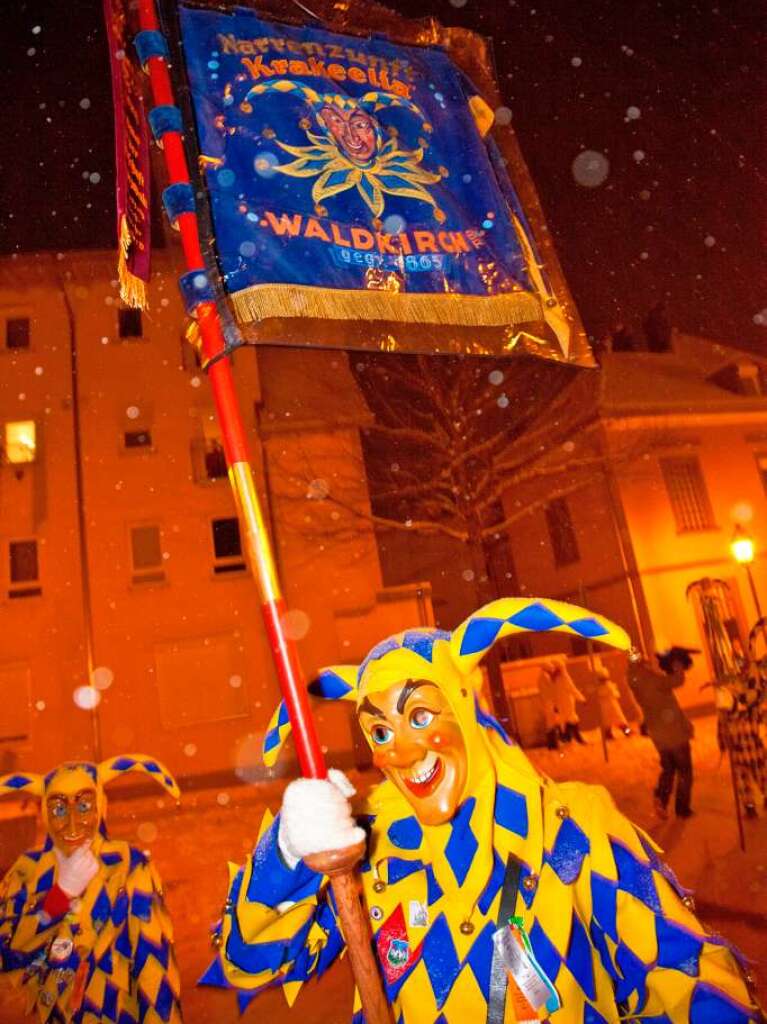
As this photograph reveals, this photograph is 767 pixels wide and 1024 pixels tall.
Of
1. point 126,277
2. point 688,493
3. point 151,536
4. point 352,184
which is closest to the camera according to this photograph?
Answer: point 126,277

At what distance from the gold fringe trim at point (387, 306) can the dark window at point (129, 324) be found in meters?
18.1

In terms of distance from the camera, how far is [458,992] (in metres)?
2.31

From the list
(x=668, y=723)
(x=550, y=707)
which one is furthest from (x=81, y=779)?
(x=550, y=707)

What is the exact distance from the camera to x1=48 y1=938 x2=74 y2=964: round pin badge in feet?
13.0

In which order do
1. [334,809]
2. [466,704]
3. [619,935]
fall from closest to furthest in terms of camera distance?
[334,809]
[619,935]
[466,704]

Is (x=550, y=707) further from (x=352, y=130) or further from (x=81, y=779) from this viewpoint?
(x=352, y=130)

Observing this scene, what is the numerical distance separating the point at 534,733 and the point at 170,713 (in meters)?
7.85

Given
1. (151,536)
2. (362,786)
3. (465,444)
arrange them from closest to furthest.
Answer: (362,786) < (465,444) < (151,536)

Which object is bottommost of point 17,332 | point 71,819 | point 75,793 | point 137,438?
point 71,819

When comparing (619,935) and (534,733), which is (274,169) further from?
(534,733)

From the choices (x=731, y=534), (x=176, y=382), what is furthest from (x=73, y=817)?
(x=731, y=534)

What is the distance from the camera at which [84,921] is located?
13.4 feet

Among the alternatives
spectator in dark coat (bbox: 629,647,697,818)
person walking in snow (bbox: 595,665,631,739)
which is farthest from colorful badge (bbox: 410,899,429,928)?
person walking in snow (bbox: 595,665,631,739)

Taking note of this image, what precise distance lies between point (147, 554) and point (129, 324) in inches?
240
